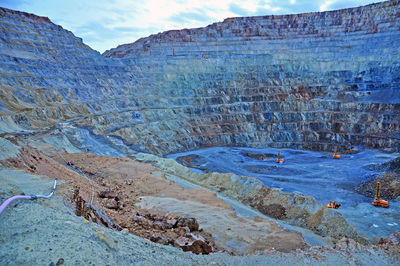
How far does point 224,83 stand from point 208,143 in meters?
Result: 14.7

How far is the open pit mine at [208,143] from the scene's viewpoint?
689 centimetres

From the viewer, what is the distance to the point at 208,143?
41625 millimetres

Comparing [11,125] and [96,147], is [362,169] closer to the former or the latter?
[96,147]

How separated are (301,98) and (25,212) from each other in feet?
160

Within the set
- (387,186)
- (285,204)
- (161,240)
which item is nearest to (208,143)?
(387,186)

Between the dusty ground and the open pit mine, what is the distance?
3.8 inches

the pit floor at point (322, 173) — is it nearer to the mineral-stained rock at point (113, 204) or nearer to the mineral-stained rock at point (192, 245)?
the mineral-stained rock at point (192, 245)

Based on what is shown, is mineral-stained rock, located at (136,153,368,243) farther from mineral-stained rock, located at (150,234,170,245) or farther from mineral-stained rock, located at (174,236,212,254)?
mineral-stained rock, located at (150,234,170,245)

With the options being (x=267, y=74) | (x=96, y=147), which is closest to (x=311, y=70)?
(x=267, y=74)

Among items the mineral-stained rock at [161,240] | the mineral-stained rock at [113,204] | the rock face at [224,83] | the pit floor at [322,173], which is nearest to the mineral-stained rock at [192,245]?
the mineral-stained rock at [161,240]

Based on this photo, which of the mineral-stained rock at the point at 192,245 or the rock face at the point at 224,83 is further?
the rock face at the point at 224,83

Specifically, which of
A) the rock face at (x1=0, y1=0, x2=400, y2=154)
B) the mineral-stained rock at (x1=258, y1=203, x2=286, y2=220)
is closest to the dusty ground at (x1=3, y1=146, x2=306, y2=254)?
the mineral-stained rock at (x1=258, y1=203, x2=286, y2=220)

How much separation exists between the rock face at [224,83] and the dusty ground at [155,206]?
14.2m

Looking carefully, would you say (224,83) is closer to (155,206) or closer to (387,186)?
(387,186)
